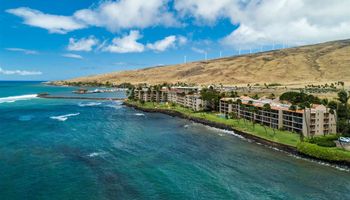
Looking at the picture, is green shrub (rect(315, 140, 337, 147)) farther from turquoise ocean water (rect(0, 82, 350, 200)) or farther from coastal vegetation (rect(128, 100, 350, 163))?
turquoise ocean water (rect(0, 82, 350, 200))

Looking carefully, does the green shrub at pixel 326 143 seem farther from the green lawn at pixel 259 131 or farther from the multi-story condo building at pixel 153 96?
the multi-story condo building at pixel 153 96

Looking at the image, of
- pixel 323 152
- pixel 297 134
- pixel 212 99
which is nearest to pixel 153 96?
pixel 212 99

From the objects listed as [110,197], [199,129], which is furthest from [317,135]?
[110,197]

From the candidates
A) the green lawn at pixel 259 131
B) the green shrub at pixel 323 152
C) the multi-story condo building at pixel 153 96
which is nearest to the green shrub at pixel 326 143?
the green shrub at pixel 323 152

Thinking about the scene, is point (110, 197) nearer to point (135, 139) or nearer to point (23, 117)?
point (135, 139)

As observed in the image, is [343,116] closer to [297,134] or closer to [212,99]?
[297,134]

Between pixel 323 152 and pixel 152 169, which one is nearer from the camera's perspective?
pixel 152 169
